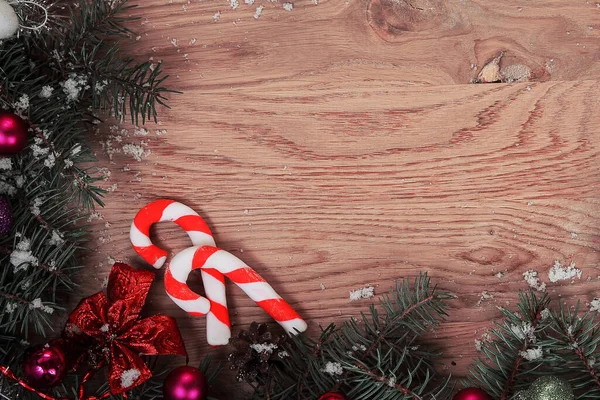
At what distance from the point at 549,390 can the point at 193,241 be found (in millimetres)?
701

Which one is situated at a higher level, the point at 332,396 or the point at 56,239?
the point at 56,239

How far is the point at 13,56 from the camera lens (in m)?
1.15

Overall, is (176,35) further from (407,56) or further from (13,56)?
(407,56)

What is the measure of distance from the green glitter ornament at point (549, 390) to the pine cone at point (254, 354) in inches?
17.3

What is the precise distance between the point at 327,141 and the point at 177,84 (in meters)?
0.33

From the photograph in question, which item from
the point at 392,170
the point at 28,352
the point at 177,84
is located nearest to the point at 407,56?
the point at 392,170

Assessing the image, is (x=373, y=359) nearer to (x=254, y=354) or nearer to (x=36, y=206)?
(x=254, y=354)

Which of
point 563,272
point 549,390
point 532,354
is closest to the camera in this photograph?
point 549,390

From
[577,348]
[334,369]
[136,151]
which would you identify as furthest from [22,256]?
[577,348]

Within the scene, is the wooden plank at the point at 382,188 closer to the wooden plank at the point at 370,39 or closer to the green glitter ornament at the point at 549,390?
the wooden plank at the point at 370,39

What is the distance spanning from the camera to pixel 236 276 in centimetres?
118

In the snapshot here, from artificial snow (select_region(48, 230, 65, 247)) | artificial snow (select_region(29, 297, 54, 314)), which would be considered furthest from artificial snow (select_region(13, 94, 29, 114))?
artificial snow (select_region(29, 297, 54, 314))

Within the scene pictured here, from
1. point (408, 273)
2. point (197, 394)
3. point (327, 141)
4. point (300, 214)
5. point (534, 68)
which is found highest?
point (534, 68)

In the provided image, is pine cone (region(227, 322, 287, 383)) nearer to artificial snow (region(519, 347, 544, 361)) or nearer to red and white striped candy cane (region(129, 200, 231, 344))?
red and white striped candy cane (region(129, 200, 231, 344))
